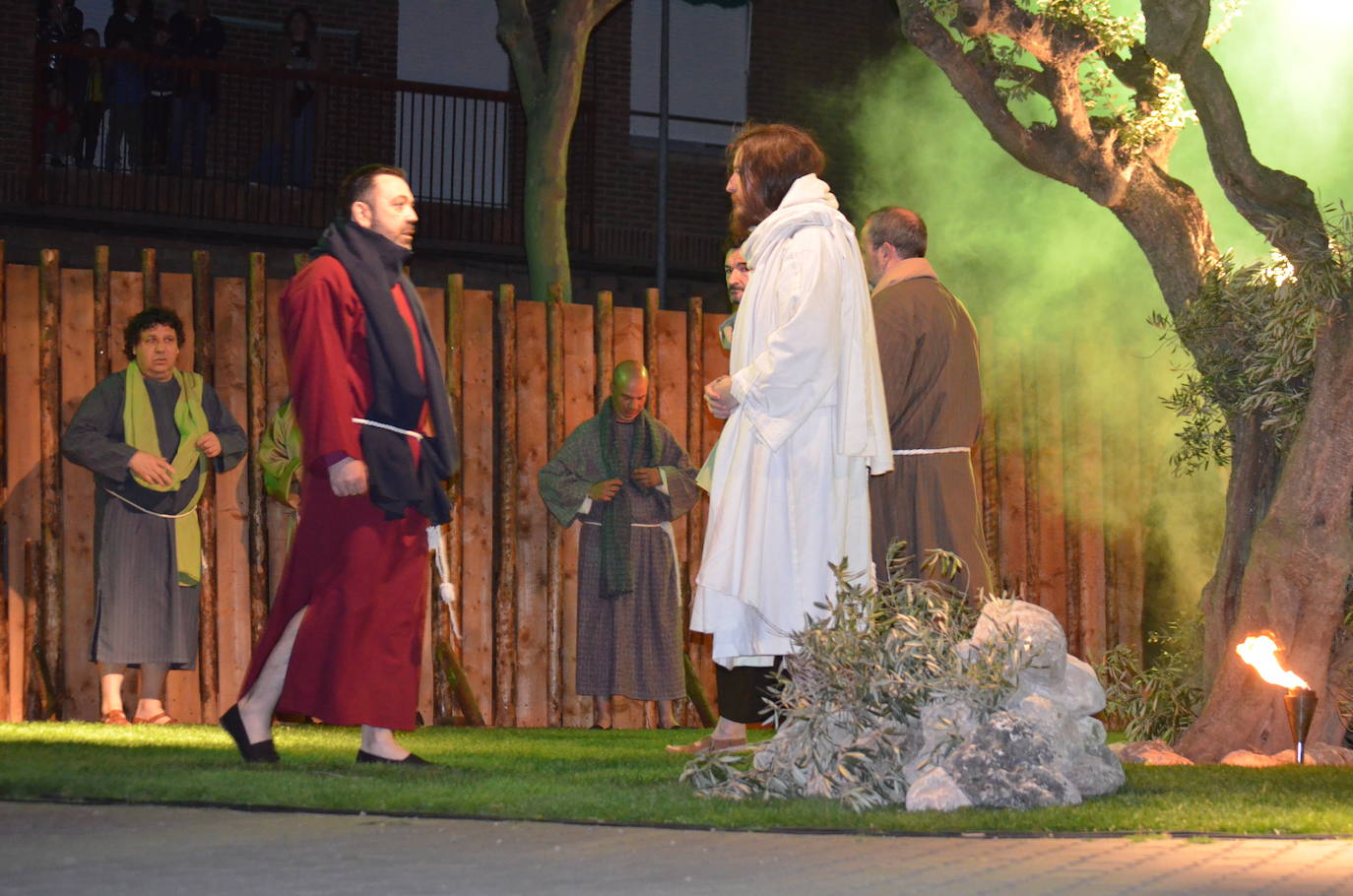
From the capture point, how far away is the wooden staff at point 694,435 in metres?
10.6

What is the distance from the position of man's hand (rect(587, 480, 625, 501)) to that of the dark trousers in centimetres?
373

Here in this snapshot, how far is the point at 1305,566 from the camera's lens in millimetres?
7129

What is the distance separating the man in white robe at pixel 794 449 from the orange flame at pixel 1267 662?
236cm

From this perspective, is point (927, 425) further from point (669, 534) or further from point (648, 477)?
point (669, 534)

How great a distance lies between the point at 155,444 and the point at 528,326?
8.02 ft

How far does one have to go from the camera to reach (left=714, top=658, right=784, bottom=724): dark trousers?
5.78 m

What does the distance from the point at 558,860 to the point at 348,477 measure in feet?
6.48

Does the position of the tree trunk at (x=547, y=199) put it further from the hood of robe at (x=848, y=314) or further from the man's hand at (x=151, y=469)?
the hood of robe at (x=848, y=314)

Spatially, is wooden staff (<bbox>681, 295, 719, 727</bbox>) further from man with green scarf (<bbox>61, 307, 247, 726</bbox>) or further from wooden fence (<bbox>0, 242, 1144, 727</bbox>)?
man with green scarf (<bbox>61, 307, 247, 726</bbox>)

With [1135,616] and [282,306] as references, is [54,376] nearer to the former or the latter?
[282,306]

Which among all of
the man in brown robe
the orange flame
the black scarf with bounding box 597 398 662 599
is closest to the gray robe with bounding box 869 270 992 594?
the man in brown robe

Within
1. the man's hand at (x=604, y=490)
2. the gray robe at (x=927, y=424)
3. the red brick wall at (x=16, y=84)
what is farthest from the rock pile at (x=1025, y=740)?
the red brick wall at (x=16, y=84)

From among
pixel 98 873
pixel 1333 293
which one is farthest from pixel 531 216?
pixel 98 873

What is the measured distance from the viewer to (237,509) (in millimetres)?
9625
